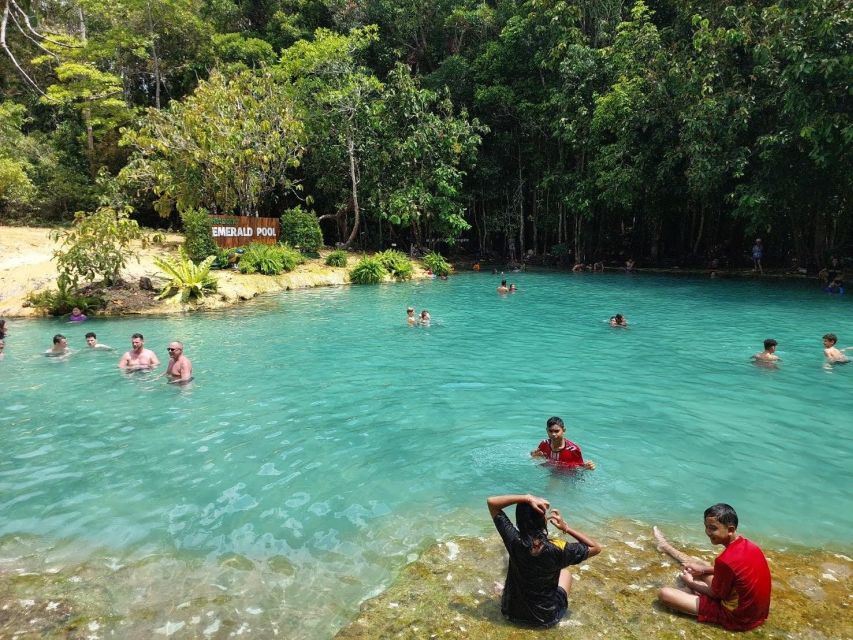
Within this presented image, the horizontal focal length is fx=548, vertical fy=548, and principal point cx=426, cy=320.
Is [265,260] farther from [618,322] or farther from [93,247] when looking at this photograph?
[618,322]

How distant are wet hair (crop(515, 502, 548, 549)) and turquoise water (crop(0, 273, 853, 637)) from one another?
1522 mm

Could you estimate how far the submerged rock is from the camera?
4.00m

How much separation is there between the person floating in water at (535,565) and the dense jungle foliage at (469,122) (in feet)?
62.7

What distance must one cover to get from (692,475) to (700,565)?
2.42 m

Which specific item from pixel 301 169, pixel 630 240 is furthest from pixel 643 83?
pixel 301 169

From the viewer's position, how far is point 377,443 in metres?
7.83

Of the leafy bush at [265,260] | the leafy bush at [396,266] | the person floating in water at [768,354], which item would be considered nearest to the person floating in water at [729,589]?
the person floating in water at [768,354]

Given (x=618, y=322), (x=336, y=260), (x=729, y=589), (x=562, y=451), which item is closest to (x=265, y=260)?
(x=336, y=260)

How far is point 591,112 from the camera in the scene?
28.7 m

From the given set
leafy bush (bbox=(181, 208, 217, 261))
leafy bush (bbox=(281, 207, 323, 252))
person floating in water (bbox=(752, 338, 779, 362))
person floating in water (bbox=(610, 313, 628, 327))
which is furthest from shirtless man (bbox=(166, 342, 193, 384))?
leafy bush (bbox=(281, 207, 323, 252))

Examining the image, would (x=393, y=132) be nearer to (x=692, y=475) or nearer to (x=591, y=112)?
(x=591, y=112)

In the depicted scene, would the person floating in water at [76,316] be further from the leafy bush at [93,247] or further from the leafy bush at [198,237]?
the leafy bush at [198,237]

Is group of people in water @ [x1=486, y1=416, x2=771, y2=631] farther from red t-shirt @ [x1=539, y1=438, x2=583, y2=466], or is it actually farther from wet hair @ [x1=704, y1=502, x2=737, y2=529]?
red t-shirt @ [x1=539, y1=438, x2=583, y2=466]

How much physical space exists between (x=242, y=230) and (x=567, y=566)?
2422 cm
